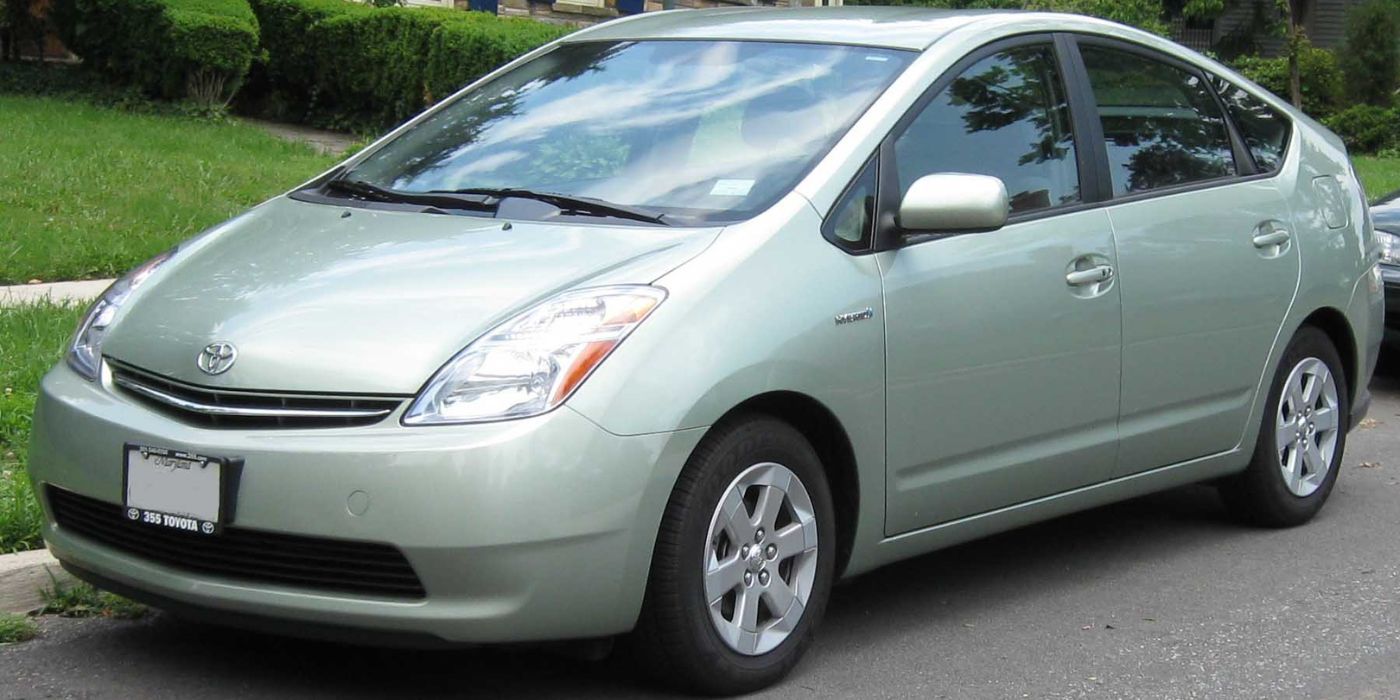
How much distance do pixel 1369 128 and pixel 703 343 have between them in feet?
80.1

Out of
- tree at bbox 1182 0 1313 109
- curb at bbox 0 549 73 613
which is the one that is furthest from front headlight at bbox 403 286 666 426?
tree at bbox 1182 0 1313 109

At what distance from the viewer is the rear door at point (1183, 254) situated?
17.9 feet

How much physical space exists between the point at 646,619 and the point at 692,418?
47 centimetres

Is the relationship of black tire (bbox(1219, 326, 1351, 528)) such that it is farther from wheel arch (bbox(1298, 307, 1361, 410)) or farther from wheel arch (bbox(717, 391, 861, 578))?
wheel arch (bbox(717, 391, 861, 578))

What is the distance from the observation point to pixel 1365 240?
6.57 metres

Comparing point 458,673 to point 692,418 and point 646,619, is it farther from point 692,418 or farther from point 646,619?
point 692,418

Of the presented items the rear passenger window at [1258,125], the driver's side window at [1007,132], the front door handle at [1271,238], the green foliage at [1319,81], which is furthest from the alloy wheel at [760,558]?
the green foliage at [1319,81]

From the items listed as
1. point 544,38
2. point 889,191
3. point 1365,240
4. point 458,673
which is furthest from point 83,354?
point 544,38

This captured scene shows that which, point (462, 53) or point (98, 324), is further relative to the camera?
point (462, 53)

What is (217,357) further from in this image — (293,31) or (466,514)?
(293,31)

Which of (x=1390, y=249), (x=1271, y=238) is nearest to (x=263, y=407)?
(x=1271, y=238)

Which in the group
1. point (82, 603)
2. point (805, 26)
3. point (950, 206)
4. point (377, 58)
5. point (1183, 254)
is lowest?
point (82, 603)

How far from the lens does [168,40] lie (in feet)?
50.4

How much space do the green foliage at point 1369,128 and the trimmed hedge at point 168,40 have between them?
54.6 feet
